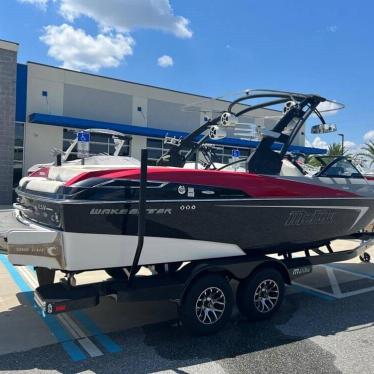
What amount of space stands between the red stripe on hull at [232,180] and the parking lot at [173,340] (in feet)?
5.09

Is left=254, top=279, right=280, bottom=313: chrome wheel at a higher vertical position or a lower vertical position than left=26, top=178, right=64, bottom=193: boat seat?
lower

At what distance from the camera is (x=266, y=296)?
5.38m

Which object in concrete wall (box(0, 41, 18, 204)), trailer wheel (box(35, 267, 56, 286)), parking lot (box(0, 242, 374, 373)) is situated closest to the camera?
parking lot (box(0, 242, 374, 373))

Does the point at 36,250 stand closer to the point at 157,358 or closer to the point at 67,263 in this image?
the point at 67,263

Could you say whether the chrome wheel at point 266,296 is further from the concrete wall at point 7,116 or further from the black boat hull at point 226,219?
the concrete wall at point 7,116

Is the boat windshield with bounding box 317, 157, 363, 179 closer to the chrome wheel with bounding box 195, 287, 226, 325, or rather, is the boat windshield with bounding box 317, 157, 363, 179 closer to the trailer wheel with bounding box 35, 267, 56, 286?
the chrome wheel with bounding box 195, 287, 226, 325

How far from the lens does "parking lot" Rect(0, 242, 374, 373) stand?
4066mm

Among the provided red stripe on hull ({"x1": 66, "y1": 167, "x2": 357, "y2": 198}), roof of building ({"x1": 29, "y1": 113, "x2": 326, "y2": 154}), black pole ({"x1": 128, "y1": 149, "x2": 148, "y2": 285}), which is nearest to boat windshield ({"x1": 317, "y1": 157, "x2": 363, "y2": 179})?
red stripe on hull ({"x1": 66, "y1": 167, "x2": 357, "y2": 198})

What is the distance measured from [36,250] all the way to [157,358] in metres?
1.56

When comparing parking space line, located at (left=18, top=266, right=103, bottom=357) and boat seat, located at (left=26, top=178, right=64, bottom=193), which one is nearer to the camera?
parking space line, located at (left=18, top=266, right=103, bottom=357)

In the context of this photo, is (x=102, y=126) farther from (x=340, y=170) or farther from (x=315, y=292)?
(x=315, y=292)

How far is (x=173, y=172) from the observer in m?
4.74

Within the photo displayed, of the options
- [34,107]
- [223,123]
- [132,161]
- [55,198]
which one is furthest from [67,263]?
[34,107]

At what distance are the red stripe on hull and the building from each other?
12.5 m
